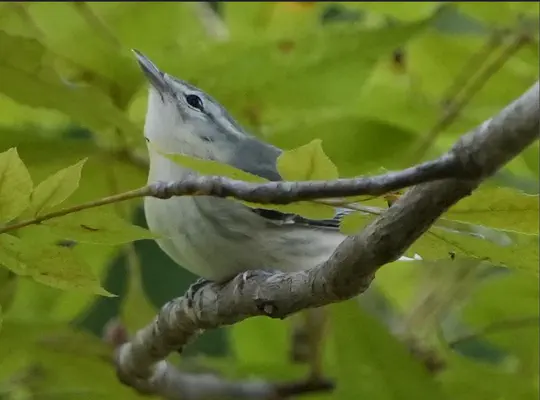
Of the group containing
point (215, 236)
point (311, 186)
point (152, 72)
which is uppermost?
point (152, 72)

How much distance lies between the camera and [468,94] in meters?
0.61

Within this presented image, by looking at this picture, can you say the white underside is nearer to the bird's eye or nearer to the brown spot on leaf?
the bird's eye

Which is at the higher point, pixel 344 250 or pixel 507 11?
pixel 507 11

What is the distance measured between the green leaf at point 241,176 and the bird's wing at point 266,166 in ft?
0.72

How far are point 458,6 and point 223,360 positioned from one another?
33 centimetres

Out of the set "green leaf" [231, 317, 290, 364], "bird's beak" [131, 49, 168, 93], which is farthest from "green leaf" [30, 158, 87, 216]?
"green leaf" [231, 317, 290, 364]

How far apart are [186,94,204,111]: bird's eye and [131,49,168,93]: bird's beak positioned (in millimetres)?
24

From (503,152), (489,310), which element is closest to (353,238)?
(503,152)

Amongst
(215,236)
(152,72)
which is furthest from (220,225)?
(152,72)

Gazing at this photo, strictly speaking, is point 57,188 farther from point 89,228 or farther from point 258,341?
point 258,341

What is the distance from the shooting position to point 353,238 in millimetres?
315

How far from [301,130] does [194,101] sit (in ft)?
0.31

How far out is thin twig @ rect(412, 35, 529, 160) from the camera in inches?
23.0

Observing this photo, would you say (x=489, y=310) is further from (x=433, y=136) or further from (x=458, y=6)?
(x=458, y=6)
